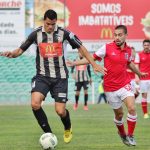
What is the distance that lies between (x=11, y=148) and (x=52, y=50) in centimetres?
172

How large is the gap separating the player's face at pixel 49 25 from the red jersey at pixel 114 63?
1163mm

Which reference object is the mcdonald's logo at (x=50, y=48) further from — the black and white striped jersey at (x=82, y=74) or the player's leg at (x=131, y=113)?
the black and white striped jersey at (x=82, y=74)

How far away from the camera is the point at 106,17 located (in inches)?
1251

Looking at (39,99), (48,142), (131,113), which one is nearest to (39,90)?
(39,99)

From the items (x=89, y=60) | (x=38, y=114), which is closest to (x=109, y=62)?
(x=89, y=60)

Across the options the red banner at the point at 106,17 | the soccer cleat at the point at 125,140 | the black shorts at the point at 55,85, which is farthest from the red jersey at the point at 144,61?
the red banner at the point at 106,17

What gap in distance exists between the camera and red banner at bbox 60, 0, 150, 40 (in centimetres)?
3178

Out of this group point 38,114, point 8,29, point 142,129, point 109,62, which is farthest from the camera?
point 8,29

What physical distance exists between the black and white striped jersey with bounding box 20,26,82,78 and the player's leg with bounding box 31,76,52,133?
0.18 m

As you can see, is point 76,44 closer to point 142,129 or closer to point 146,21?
point 142,129

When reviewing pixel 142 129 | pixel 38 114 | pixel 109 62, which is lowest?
pixel 142 129

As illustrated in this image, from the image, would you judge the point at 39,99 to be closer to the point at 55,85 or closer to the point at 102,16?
the point at 55,85

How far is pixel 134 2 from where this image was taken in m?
32.2

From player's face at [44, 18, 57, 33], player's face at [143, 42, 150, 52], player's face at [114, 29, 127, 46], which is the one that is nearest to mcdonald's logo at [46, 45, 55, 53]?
player's face at [44, 18, 57, 33]
